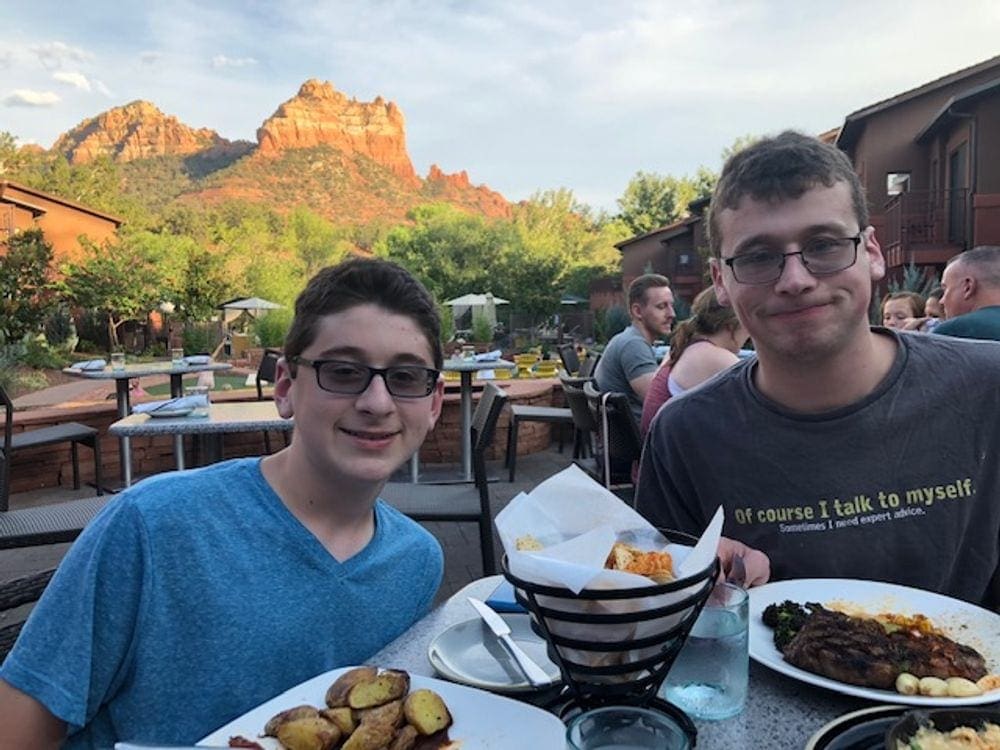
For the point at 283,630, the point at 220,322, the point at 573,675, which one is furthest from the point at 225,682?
the point at 220,322

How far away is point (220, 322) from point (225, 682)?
31845mm

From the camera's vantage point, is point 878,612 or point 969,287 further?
point 969,287

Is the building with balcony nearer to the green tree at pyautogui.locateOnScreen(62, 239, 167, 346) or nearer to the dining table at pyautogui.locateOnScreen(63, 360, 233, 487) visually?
Answer: the dining table at pyautogui.locateOnScreen(63, 360, 233, 487)

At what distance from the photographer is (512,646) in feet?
3.79

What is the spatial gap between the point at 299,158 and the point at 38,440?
111 metres

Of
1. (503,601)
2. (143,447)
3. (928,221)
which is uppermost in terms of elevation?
(928,221)

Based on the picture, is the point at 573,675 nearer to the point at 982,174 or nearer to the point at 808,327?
the point at 808,327

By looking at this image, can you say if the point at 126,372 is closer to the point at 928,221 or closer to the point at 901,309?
the point at 901,309

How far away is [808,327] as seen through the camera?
1.53m

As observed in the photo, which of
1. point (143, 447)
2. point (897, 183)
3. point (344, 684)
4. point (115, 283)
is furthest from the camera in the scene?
point (115, 283)

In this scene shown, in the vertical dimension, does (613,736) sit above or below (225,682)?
above

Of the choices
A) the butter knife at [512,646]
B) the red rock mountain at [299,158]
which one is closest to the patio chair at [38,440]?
the butter knife at [512,646]

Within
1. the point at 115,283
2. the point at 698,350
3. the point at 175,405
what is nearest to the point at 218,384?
the point at 175,405

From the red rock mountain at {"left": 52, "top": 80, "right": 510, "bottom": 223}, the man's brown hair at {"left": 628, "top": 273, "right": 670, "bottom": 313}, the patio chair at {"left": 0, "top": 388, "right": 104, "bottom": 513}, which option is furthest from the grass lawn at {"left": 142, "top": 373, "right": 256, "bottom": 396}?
the red rock mountain at {"left": 52, "top": 80, "right": 510, "bottom": 223}
